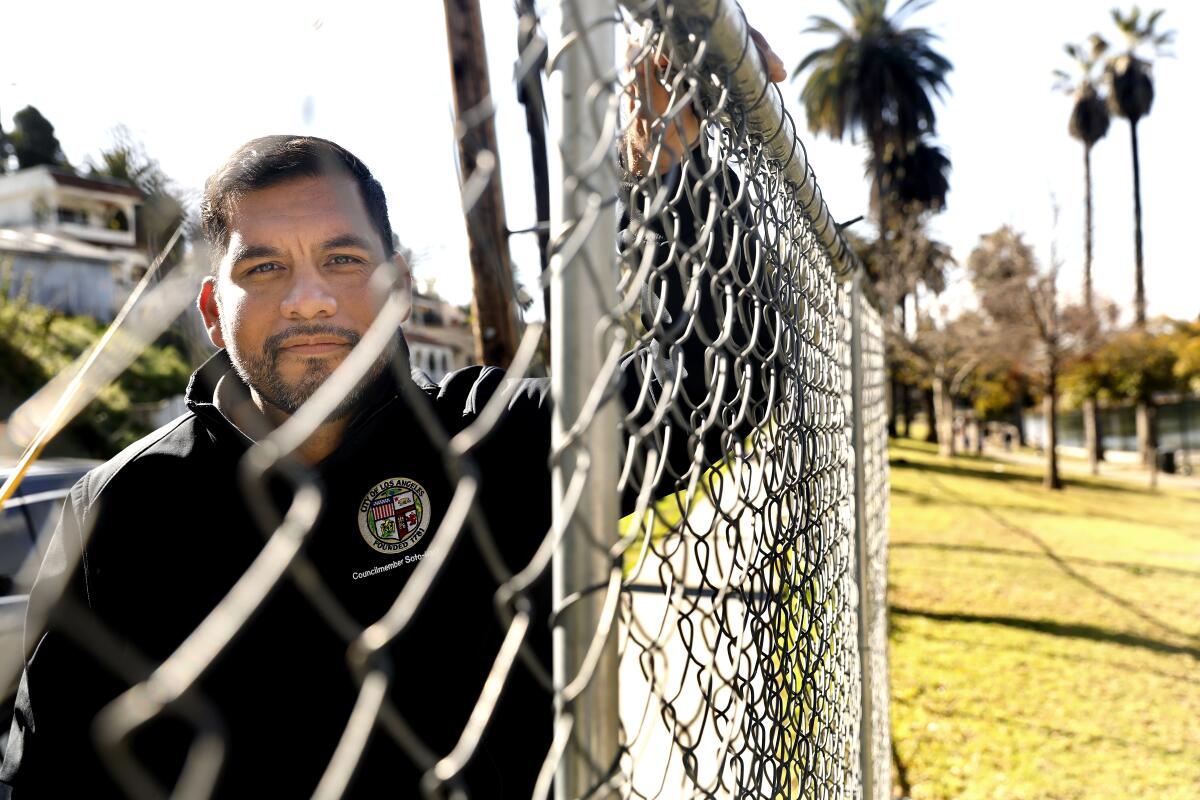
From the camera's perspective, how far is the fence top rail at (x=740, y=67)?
1.15 metres

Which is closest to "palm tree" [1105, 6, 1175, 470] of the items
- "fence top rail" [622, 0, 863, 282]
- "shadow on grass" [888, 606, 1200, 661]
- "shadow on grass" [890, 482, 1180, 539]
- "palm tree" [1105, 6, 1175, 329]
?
"palm tree" [1105, 6, 1175, 329]

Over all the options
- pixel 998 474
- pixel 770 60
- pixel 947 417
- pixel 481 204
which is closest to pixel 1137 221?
pixel 947 417

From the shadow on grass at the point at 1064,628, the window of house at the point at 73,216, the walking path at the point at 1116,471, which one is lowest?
the shadow on grass at the point at 1064,628

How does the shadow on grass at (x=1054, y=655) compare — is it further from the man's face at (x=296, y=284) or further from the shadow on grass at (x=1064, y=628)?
the man's face at (x=296, y=284)

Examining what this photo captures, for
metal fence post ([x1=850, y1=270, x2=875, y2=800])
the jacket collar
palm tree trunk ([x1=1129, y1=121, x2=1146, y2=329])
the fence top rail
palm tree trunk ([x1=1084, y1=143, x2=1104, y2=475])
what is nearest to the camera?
the fence top rail

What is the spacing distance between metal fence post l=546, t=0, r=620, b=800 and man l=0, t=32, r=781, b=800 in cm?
69

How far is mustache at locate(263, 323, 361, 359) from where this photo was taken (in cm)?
159

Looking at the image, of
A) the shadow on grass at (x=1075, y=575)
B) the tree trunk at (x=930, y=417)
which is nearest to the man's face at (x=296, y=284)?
the shadow on grass at (x=1075, y=575)

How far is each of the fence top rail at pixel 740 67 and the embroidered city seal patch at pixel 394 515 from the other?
96cm

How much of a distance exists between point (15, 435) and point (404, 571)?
3265mm

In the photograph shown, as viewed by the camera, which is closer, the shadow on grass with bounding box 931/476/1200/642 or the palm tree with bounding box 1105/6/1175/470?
the shadow on grass with bounding box 931/476/1200/642

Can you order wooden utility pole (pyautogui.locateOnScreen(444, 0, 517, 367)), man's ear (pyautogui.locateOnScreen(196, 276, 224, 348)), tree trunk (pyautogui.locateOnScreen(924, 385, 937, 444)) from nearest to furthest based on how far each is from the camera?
1. man's ear (pyautogui.locateOnScreen(196, 276, 224, 348))
2. wooden utility pole (pyautogui.locateOnScreen(444, 0, 517, 367))
3. tree trunk (pyautogui.locateOnScreen(924, 385, 937, 444))

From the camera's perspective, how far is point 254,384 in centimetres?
176

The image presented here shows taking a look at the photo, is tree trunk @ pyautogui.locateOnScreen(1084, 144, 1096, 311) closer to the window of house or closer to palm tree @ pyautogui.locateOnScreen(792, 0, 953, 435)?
palm tree @ pyautogui.locateOnScreen(792, 0, 953, 435)
